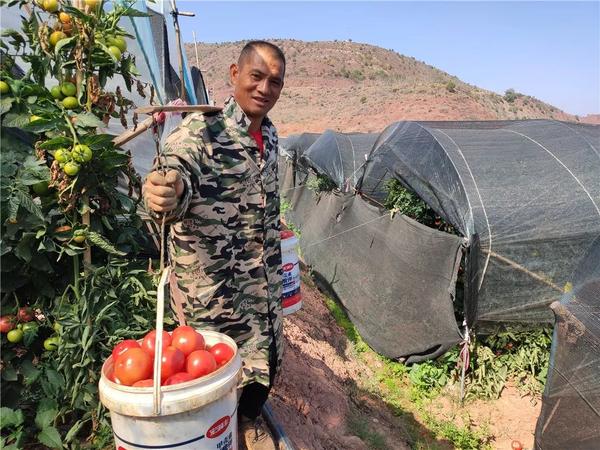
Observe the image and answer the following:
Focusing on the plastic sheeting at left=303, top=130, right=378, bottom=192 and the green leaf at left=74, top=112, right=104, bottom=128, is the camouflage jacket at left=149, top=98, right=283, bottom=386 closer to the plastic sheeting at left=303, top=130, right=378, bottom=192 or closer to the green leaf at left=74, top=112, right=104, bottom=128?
the green leaf at left=74, top=112, right=104, bottom=128

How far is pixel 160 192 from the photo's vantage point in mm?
1474

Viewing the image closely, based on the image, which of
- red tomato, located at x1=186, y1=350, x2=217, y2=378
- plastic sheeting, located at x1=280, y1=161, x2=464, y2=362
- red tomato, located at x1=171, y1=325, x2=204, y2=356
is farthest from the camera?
plastic sheeting, located at x1=280, y1=161, x2=464, y2=362

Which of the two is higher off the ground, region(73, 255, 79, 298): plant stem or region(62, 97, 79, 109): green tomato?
region(62, 97, 79, 109): green tomato

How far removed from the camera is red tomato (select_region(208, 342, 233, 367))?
1.58 metres

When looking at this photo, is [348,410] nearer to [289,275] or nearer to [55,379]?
[289,275]

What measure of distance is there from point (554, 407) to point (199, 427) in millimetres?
2885

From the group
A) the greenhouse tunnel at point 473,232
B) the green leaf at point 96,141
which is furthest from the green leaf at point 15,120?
the greenhouse tunnel at point 473,232

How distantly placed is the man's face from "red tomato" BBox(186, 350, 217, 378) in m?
1.20

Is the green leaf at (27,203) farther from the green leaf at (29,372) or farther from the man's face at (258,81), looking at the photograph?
the man's face at (258,81)

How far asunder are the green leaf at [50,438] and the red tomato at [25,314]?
47 cm

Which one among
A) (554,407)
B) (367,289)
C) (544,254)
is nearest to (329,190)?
(367,289)

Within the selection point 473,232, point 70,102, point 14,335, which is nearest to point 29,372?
point 14,335

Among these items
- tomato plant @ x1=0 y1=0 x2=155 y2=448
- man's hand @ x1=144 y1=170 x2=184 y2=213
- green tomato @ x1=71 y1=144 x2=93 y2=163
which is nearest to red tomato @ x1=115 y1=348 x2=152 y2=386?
man's hand @ x1=144 y1=170 x2=184 y2=213

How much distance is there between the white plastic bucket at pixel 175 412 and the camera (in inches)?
51.6
